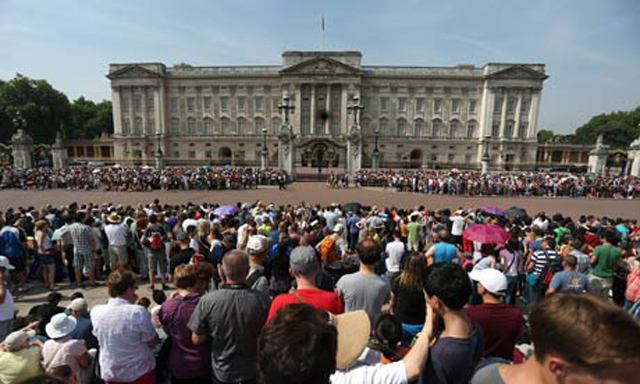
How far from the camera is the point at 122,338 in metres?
3.07

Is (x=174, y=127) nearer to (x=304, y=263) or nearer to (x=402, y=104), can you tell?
(x=402, y=104)

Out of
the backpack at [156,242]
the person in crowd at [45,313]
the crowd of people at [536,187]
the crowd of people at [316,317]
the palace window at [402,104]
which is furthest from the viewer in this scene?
the palace window at [402,104]

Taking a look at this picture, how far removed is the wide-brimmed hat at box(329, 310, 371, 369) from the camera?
209 centimetres

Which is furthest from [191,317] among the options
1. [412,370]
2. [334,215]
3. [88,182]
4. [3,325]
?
[88,182]

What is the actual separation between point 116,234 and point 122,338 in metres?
5.35

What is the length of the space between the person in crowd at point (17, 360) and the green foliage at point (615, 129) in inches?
3851

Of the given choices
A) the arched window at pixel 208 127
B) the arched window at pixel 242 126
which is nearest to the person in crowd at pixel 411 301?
the arched window at pixel 242 126

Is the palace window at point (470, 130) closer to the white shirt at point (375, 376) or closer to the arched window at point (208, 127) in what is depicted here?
the arched window at point (208, 127)

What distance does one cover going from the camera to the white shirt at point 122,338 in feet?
10.0

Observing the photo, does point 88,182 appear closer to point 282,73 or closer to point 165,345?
point 165,345

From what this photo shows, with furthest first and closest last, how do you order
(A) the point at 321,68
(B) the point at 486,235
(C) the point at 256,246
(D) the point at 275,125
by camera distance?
(D) the point at 275,125 → (A) the point at 321,68 → (B) the point at 486,235 → (C) the point at 256,246

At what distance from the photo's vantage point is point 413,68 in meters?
60.6

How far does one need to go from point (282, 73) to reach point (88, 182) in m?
40.5


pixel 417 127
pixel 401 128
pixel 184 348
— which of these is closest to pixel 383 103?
pixel 401 128
